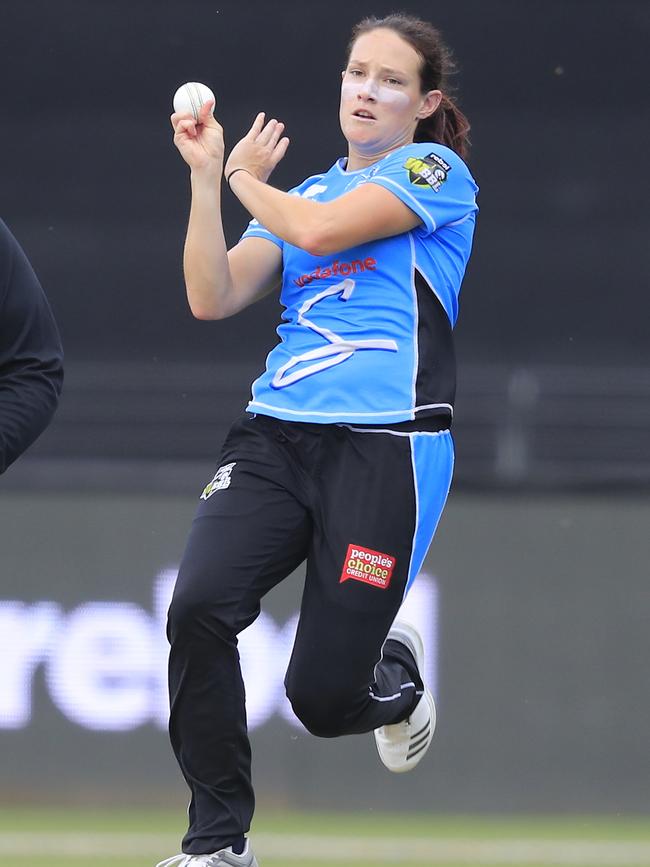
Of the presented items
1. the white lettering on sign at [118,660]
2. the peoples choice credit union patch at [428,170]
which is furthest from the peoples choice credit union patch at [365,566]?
the white lettering on sign at [118,660]

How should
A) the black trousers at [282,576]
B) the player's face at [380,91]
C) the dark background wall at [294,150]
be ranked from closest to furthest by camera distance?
the black trousers at [282,576] → the player's face at [380,91] → the dark background wall at [294,150]

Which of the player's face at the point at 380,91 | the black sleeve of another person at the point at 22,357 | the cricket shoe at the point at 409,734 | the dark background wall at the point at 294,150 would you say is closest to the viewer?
the black sleeve of another person at the point at 22,357

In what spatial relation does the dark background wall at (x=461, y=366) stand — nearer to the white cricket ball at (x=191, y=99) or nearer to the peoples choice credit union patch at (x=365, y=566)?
the peoples choice credit union patch at (x=365, y=566)

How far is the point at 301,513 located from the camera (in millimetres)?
3701

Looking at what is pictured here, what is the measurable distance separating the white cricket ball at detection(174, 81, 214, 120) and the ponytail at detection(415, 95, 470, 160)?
575 millimetres

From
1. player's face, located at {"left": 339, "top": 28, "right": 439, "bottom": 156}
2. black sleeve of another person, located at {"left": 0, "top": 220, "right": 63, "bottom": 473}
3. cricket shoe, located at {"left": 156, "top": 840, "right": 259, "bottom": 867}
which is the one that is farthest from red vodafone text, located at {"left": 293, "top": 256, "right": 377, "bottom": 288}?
cricket shoe, located at {"left": 156, "top": 840, "right": 259, "bottom": 867}

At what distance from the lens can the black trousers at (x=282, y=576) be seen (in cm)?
359

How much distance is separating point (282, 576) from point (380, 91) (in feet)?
3.83

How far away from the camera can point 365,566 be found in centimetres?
365

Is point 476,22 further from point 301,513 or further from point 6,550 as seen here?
point 301,513

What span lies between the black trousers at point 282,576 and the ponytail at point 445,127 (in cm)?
82

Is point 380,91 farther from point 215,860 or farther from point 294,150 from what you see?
point 294,150

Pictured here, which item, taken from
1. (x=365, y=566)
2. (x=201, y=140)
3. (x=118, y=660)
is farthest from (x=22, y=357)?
(x=118, y=660)

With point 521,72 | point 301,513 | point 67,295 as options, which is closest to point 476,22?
point 521,72
